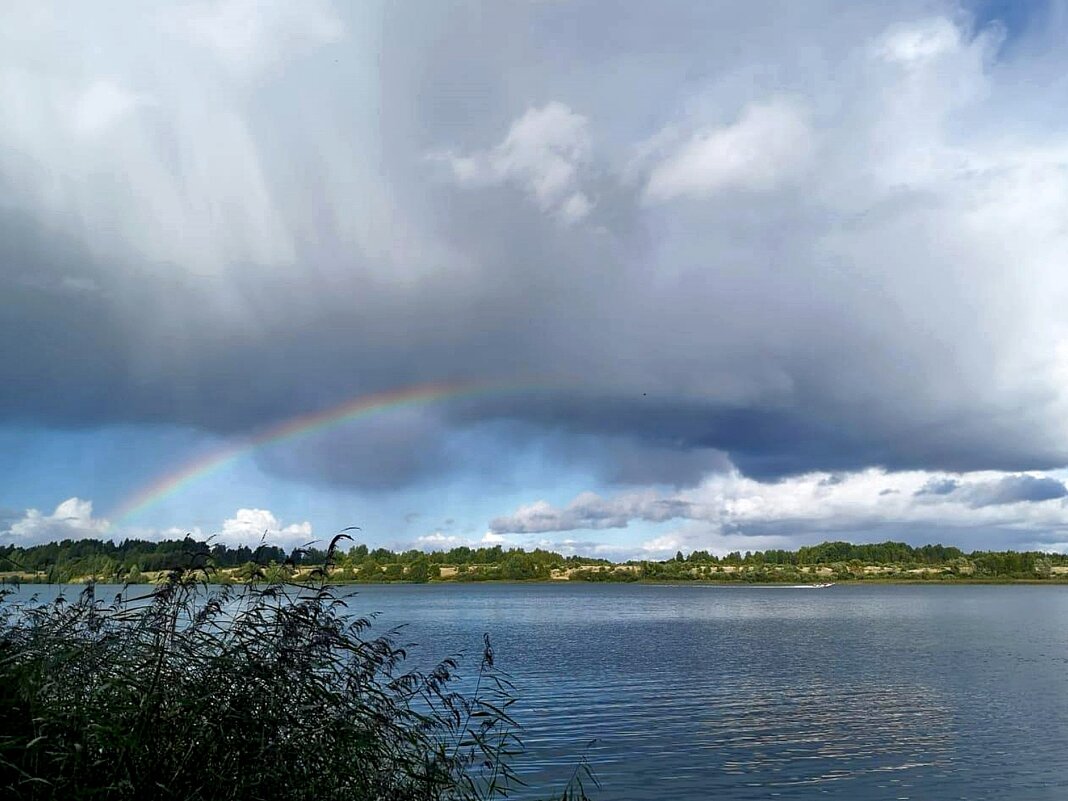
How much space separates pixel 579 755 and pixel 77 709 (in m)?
27.0

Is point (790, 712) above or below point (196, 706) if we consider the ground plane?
below

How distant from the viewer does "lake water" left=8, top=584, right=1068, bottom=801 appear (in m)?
30.6

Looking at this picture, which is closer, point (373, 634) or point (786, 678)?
point (786, 678)

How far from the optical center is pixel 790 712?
44.8 meters

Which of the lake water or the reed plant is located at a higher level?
the reed plant

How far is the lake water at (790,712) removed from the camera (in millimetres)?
30578

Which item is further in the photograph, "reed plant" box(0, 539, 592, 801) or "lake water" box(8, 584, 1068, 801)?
"lake water" box(8, 584, 1068, 801)

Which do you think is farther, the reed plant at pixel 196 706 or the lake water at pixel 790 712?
the lake water at pixel 790 712

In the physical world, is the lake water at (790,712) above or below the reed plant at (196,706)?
below

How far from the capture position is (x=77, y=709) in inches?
351

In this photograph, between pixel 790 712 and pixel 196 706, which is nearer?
pixel 196 706

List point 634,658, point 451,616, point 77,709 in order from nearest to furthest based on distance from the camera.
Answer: point 77,709, point 634,658, point 451,616

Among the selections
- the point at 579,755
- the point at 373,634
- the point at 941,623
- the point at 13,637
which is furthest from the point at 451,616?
the point at 13,637

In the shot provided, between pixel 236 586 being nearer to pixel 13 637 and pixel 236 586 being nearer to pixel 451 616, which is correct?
pixel 13 637
